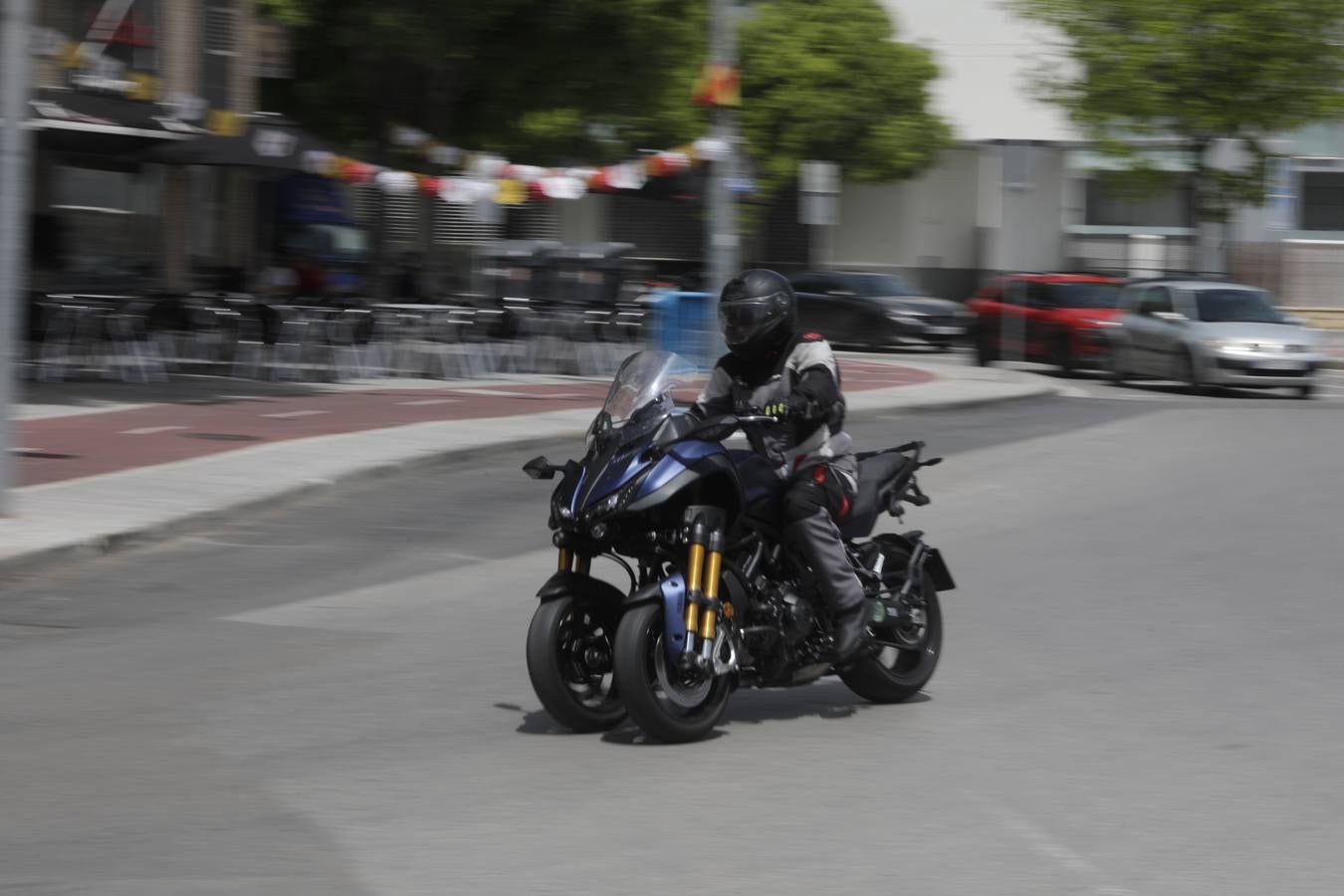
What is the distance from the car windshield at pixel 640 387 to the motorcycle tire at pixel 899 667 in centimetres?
136

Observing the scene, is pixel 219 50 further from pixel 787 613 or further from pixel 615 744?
pixel 615 744

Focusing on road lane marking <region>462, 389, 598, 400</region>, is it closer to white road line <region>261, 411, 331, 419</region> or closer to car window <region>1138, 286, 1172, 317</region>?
white road line <region>261, 411, 331, 419</region>

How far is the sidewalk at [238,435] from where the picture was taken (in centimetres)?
1141

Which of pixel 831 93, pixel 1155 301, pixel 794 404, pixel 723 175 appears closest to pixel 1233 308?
pixel 1155 301

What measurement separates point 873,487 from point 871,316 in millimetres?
27748

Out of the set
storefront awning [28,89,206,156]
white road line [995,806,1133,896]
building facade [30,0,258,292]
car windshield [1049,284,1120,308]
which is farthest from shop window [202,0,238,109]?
white road line [995,806,1133,896]

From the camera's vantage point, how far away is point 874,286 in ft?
116

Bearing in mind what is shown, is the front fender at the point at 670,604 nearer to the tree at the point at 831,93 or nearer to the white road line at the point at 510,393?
the white road line at the point at 510,393

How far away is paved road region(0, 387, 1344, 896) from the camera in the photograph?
16.2 feet

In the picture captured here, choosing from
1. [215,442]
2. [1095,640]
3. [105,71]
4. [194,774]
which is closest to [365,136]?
[105,71]

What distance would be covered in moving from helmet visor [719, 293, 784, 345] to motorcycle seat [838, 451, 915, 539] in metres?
0.78

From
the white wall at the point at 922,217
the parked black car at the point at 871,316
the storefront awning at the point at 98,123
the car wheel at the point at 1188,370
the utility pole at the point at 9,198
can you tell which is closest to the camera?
the utility pole at the point at 9,198

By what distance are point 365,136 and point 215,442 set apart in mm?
17997

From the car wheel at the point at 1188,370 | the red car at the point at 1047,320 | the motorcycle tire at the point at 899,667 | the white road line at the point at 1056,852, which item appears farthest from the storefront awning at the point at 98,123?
the white road line at the point at 1056,852
